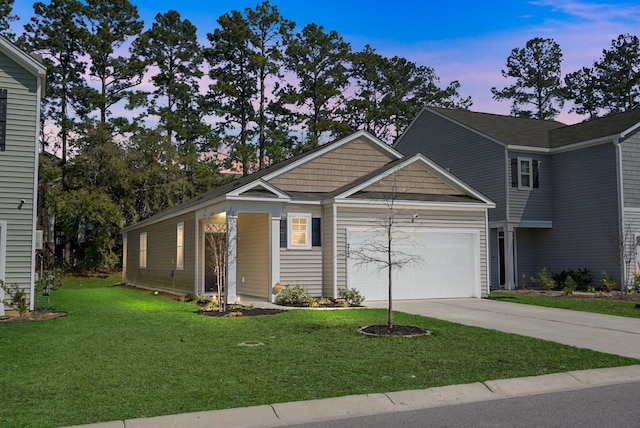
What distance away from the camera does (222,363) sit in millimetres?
7910

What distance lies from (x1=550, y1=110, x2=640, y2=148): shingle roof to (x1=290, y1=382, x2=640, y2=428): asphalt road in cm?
1803

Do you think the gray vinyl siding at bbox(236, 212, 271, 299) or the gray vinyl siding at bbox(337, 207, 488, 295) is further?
the gray vinyl siding at bbox(236, 212, 271, 299)

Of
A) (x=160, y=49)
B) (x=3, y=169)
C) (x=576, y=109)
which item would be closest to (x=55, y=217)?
(x=160, y=49)

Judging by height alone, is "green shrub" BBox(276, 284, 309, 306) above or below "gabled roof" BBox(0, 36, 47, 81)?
below

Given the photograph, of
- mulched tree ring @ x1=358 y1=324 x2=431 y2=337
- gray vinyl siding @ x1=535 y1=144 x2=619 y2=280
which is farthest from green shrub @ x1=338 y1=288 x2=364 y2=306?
gray vinyl siding @ x1=535 y1=144 x2=619 y2=280

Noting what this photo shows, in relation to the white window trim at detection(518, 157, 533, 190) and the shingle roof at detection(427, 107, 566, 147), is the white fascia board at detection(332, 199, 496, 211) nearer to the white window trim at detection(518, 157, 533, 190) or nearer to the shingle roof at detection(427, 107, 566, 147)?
the white window trim at detection(518, 157, 533, 190)

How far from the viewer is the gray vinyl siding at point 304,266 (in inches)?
648

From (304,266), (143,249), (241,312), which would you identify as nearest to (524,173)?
(304,266)

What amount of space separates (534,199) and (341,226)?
10.7 meters

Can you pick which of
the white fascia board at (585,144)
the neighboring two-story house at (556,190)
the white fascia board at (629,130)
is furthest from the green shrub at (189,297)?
the white fascia board at (629,130)

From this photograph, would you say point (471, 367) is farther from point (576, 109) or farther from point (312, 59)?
point (576, 109)

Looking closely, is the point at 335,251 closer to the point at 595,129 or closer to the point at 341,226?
the point at 341,226

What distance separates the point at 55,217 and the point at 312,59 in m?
20.5

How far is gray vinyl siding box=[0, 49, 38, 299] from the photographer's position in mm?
13320
